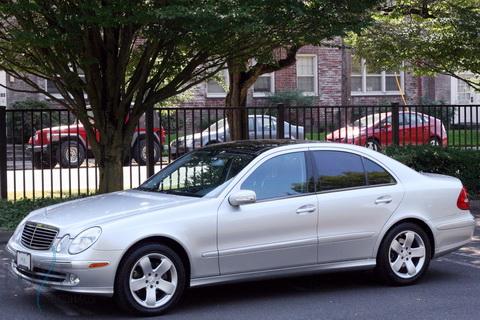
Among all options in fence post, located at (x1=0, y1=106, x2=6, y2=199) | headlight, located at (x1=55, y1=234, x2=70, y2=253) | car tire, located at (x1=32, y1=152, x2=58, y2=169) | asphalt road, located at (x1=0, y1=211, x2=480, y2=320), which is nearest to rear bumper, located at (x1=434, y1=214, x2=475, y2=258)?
asphalt road, located at (x1=0, y1=211, x2=480, y2=320)

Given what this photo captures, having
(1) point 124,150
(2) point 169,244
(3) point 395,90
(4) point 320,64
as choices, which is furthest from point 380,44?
(3) point 395,90

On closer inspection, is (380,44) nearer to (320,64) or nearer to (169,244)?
(169,244)

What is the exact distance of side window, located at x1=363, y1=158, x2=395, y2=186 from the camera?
24.6 ft

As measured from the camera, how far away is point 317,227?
22.9 ft

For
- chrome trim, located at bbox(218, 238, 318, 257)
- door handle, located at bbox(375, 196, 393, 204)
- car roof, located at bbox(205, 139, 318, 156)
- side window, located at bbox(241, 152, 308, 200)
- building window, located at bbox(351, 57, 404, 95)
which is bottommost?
chrome trim, located at bbox(218, 238, 318, 257)

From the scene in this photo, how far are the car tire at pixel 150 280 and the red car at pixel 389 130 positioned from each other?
9349mm

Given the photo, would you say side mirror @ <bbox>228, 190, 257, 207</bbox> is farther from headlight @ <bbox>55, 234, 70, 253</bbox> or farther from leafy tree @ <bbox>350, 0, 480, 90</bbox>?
leafy tree @ <bbox>350, 0, 480, 90</bbox>

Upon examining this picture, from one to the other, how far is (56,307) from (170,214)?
1401 mm

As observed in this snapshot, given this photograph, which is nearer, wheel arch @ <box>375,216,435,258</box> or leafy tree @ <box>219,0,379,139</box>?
wheel arch @ <box>375,216,435,258</box>

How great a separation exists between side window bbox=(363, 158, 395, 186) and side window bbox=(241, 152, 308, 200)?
28.7 inches

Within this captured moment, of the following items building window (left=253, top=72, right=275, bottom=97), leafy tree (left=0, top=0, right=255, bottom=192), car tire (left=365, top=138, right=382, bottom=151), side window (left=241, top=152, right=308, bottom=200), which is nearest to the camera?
side window (left=241, top=152, right=308, bottom=200)

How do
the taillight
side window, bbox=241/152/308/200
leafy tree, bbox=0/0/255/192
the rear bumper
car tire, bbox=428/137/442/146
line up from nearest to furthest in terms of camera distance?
1. side window, bbox=241/152/308/200
2. the rear bumper
3. the taillight
4. leafy tree, bbox=0/0/255/192
5. car tire, bbox=428/137/442/146

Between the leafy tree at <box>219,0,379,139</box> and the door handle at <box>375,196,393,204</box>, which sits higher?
the leafy tree at <box>219,0,379,139</box>

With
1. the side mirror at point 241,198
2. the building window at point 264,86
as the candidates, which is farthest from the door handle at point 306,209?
the building window at point 264,86
